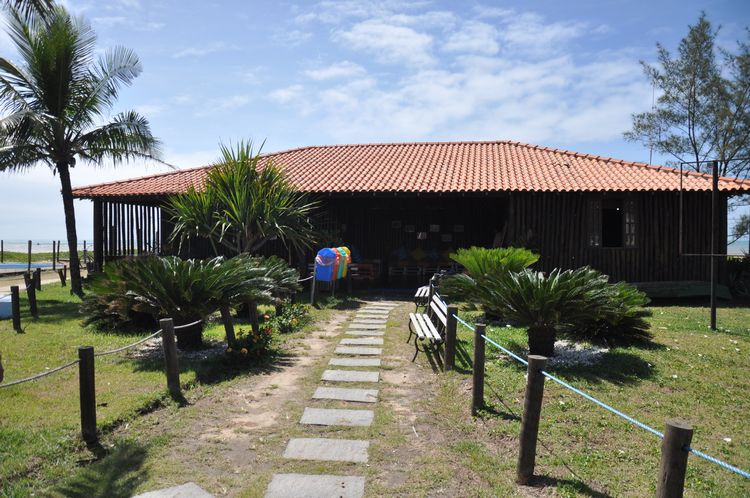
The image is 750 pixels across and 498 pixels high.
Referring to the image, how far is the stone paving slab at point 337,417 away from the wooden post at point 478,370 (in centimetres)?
99

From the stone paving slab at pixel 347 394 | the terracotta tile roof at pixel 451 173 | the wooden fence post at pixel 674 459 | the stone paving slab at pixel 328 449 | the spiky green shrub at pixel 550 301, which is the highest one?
the terracotta tile roof at pixel 451 173

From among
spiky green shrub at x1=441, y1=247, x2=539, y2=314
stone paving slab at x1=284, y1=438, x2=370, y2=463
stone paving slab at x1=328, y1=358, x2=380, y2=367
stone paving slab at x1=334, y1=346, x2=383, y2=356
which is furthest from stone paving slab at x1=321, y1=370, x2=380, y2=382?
spiky green shrub at x1=441, y1=247, x2=539, y2=314

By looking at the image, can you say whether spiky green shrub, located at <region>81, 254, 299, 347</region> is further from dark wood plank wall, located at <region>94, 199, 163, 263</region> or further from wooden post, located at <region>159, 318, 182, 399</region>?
dark wood plank wall, located at <region>94, 199, 163, 263</region>

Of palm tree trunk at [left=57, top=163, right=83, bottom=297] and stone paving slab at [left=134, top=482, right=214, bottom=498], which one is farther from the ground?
palm tree trunk at [left=57, top=163, right=83, bottom=297]

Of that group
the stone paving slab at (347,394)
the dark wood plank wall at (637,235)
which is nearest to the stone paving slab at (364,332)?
the stone paving slab at (347,394)

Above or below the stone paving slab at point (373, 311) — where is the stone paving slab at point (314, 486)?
below

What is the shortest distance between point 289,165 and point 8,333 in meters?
10.4

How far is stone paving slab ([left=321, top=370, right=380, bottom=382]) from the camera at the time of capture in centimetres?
594

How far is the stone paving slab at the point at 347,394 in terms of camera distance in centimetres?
529

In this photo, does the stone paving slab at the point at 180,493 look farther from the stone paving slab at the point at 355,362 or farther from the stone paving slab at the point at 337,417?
the stone paving slab at the point at 355,362

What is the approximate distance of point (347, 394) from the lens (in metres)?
5.43

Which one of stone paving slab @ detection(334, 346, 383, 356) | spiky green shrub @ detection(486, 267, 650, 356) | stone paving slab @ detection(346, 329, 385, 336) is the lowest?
stone paving slab @ detection(334, 346, 383, 356)

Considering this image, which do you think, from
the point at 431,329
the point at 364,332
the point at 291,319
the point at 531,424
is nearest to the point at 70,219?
the point at 291,319

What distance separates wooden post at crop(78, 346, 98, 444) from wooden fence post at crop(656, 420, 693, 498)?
4.12m
